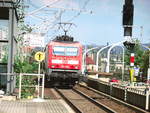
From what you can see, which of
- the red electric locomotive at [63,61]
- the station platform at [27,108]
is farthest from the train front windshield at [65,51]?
the station platform at [27,108]

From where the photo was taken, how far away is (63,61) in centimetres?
3105

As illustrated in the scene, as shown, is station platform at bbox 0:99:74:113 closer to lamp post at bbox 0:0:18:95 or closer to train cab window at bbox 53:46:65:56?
lamp post at bbox 0:0:18:95

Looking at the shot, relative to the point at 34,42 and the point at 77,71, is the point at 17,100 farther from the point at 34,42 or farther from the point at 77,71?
the point at 34,42

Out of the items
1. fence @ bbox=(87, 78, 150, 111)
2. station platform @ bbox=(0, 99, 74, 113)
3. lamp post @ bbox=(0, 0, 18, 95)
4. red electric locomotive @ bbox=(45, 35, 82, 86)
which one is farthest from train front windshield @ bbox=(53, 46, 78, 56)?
station platform @ bbox=(0, 99, 74, 113)

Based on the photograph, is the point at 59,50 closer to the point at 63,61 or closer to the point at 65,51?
the point at 65,51

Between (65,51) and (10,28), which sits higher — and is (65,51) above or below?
below

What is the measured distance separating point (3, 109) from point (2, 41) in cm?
605

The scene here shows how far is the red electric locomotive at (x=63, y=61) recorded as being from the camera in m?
30.9

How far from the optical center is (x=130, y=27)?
15227 millimetres

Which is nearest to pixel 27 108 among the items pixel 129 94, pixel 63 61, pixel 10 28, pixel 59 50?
pixel 10 28

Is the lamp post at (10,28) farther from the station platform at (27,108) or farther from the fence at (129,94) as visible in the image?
the fence at (129,94)

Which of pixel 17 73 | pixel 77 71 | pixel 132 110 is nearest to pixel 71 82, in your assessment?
pixel 77 71

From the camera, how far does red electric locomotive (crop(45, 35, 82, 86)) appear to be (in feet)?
101

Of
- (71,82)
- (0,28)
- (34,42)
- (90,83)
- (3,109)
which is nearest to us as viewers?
(3,109)
